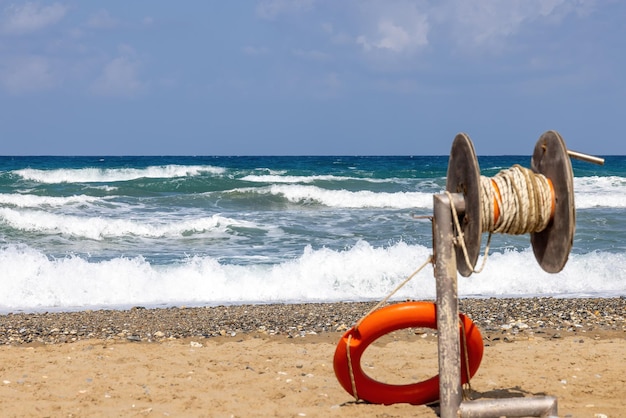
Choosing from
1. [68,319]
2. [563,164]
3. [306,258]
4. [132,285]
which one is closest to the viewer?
[563,164]

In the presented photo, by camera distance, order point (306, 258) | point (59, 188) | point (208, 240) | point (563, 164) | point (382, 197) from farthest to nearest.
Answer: point (59, 188)
point (382, 197)
point (208, 240)
point (306, 258)
point (563, 164)

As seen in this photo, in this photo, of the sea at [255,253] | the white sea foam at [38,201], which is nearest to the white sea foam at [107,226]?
the sea at [255,253]

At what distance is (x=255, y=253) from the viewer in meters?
13.3

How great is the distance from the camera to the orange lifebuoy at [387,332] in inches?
169

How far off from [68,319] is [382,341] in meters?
3.97

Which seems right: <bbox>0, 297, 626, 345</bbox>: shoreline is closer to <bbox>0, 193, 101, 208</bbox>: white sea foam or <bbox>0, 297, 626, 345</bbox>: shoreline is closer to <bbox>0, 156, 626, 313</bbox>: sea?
<bbox>0, 156, 626, 313</bbox>: sea

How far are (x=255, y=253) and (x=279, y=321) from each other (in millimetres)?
5495

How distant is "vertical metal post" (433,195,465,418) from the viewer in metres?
4.05

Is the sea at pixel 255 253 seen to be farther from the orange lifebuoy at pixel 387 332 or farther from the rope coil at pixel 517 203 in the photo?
the orange lifebuoy at pixel 387 332

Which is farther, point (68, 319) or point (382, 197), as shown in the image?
point (382, 197)

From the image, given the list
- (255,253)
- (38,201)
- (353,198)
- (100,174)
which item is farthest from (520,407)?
(100,174)

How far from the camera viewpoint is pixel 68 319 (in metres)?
8.27

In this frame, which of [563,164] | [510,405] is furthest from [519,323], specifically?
[563,164]

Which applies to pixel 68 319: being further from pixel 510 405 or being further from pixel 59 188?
pixel 59 188
